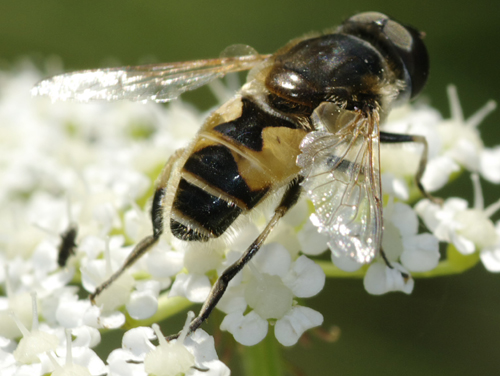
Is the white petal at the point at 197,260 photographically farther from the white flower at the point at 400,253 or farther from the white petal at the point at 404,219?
the white petal at the point at 404,219

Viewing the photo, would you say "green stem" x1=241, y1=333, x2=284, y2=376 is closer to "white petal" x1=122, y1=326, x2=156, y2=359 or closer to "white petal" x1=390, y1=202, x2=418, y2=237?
"white petal" x1=122, y1=326, x2=156, y2=359

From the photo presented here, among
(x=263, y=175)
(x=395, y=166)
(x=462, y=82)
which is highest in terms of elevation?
(x=263, y=175)

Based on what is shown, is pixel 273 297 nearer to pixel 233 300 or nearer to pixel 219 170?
pixel 233 300

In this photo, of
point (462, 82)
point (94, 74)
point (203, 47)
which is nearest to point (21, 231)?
point (94, 74)

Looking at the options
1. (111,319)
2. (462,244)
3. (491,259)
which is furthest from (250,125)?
(491,259)

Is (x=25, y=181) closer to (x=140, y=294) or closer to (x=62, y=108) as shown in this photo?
(x=62, y=108)

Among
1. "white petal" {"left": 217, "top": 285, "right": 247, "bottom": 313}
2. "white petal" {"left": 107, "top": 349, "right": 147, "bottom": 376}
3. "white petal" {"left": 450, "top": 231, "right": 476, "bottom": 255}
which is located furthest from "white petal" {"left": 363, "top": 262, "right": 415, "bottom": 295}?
"white petal" {"left": 107, "top": 349, "right": 147, "bottom": 376}

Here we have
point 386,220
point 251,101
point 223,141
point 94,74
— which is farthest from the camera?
point 94,74
